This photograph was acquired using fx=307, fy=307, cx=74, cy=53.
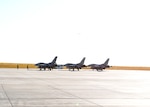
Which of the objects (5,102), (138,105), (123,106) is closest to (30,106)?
(5,102)

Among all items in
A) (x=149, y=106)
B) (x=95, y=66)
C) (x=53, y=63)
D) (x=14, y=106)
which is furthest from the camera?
(x=95, y=66)

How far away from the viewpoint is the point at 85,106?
14.5m

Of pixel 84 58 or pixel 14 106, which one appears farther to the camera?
pixel 84 58

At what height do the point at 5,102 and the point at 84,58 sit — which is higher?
the point at 84,58

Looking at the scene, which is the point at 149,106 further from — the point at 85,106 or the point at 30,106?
the point at 30,106

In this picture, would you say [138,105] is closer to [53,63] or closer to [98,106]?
[98,106]

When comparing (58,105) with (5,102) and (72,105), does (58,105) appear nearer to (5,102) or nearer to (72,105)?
(72,105)

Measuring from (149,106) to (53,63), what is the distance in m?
92.7

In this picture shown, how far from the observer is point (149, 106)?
15.3 meters

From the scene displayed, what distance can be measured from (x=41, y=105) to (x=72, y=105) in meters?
1.48

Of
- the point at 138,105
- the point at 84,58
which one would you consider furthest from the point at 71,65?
the point at 138,105

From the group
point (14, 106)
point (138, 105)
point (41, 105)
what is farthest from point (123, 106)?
point (14, 106)

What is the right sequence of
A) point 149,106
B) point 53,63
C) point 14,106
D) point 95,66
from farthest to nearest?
point 95,66 → point 53,63 → point 149,106 → point 14,106

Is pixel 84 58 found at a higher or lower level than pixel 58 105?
higher
